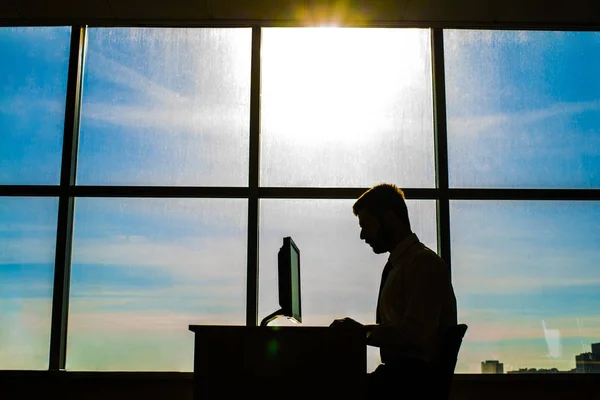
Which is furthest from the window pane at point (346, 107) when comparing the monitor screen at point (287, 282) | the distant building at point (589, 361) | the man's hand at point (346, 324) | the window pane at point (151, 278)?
the man's hand at point (346, 324)

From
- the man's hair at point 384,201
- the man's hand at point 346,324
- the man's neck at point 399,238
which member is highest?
the man's hair at point 384,201

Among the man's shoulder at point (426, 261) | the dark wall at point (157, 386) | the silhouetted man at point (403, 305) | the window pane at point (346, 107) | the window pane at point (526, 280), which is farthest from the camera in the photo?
the window pane at point (346, 107)

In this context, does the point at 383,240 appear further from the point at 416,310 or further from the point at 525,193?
the point at 525,193

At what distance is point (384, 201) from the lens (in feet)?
8.19

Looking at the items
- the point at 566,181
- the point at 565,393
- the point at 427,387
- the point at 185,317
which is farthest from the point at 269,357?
the point at 566,181

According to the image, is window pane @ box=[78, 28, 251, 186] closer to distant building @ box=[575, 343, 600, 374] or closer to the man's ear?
the man's ear

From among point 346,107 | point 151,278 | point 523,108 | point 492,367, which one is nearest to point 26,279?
point 151,278

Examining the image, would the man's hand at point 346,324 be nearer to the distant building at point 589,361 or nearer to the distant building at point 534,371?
the distant building at point 534,371

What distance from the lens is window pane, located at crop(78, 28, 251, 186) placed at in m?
4.35

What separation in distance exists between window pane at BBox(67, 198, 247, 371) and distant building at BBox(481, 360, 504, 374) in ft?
4.89

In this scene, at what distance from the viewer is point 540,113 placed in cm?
443

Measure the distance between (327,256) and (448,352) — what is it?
7.27 ft

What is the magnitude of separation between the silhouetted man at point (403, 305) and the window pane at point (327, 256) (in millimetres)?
1701

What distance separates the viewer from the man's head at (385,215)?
250 centimetres
